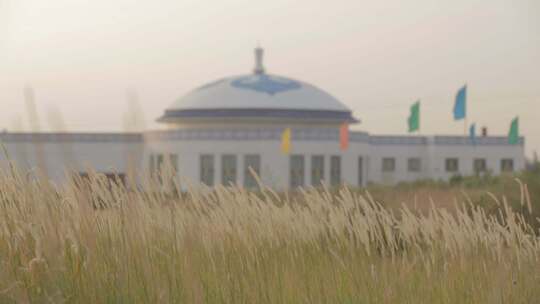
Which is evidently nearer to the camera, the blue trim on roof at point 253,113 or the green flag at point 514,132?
the blue trim on roof at point 253,113

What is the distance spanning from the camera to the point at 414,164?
5622 centimetres

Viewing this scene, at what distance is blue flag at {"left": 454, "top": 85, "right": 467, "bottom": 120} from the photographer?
44375 millimetres

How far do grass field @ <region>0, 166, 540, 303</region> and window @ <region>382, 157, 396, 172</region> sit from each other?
50.3 meters

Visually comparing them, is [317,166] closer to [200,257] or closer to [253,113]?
[253,113]

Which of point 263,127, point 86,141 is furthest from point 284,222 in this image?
point 86,141

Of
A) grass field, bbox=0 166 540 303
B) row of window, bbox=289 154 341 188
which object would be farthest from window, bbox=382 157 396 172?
grass field, bbox=0 166 540 303

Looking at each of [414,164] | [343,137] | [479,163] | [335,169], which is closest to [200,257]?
[343,137]

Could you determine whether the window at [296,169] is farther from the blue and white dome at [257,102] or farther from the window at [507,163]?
the window at [507,163]

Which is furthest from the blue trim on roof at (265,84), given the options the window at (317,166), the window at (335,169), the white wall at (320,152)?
the window at (335,169)

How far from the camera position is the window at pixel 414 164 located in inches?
2199

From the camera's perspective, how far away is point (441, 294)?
5000 mm

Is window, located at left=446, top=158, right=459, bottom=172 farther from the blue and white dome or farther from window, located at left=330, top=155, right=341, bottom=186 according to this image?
window, located at left=330, top=155, right=341, bottom=186

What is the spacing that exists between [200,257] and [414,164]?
171 feet

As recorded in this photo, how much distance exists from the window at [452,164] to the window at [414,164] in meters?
1.76
